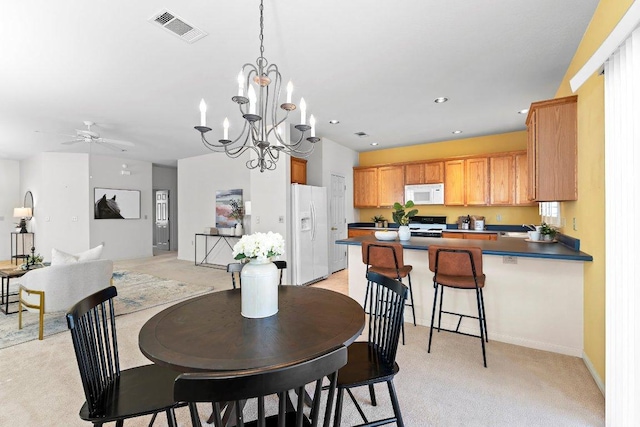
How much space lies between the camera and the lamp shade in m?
7.02

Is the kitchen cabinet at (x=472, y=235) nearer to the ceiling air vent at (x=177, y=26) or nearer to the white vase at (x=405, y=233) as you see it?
the white vase at (x=405, y=233)

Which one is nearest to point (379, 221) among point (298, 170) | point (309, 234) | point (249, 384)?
point (309, 234)

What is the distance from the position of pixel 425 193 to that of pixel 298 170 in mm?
2627

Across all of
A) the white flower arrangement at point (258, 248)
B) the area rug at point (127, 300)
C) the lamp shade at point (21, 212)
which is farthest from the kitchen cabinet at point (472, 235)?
the lamp shade at point (21, 212)

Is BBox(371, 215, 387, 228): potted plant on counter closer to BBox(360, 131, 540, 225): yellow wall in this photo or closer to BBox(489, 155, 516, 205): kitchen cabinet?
BBox(360, 131, 540, 225): yellow wall

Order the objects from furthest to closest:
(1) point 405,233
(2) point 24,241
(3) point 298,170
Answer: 1. (2) point 24,241
2. (3) point 298,170
3. (1) point 405,233

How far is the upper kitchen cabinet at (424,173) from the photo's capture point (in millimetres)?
5875

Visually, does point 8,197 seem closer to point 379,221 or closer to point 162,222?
point 162,222

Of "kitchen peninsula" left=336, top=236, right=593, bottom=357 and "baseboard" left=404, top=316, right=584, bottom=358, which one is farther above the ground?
"kitchen peninsula" left=336, top=236, right=593, bottom=357

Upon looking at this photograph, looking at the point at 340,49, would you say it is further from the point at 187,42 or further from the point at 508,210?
the point at 508,210

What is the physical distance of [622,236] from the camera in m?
1.60

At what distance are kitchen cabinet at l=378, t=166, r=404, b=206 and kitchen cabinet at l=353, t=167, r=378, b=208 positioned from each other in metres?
0.12

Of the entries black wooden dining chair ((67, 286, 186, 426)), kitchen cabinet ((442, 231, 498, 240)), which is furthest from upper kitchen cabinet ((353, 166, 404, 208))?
black wooden dining chair ((67, 286, 186, 426))

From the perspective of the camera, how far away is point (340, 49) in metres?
2.64
